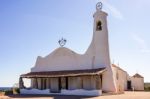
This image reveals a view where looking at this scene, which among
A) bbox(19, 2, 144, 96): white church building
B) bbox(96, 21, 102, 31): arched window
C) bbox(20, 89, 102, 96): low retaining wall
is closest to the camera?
bbox(20, 89, 102, 96): low retaining wall

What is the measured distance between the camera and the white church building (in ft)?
109

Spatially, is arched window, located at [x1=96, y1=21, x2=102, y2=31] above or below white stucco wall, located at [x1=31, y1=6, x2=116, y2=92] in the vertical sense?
above

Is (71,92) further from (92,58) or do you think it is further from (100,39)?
(100,39)

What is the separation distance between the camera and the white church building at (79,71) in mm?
33312

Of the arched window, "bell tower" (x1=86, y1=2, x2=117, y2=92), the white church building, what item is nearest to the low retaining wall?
the white church building

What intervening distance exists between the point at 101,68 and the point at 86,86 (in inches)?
123

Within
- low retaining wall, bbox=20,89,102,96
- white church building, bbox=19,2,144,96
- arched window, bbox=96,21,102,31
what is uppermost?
arched window, bbox=96,21,102,31

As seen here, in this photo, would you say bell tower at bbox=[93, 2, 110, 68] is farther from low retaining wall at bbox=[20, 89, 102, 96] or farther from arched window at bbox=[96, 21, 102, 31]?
low retaining wall at bbox=[20, 89, 102, 96]

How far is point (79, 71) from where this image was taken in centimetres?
3450

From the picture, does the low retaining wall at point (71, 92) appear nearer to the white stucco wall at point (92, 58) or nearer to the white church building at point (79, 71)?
the white church building at point (79, 71)

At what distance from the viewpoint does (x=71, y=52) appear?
36969mm

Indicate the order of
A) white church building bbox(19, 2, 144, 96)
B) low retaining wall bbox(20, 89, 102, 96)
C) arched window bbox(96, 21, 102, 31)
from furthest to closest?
arched window bbox(96, 21, 102, 31) → white church building bbox(19, 2, 144, 96) → low retaining wall bbox(20, 89, 102, 96)

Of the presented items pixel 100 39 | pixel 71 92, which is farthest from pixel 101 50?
pixel 71 92

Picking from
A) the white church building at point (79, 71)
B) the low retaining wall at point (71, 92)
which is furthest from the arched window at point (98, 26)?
the low retaining wall at point (71, 92)
